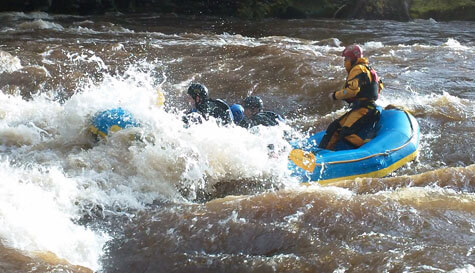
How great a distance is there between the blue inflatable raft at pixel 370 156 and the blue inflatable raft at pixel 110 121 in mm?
2068

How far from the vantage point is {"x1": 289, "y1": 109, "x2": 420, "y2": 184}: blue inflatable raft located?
6.13 meters

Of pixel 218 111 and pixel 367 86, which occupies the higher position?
pixel 367 86

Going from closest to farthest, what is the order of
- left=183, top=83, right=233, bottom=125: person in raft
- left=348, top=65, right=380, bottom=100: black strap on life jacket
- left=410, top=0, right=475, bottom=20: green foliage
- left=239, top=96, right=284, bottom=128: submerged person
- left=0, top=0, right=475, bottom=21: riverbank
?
left=348, top=65, right=380, bottom=100: black strap on life jacket
left=183, top=83, right=233, bottom=125: person in raft
left=239, top=96, right=284, bottom=128: submerged person
left=0, top=0, right=475, bottom=21: riverbank
left=410, top=0, right=475, bottom=20: green foliage

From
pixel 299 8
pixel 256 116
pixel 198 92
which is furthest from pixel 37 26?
pixel 256 116

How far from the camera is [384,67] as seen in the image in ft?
37.2

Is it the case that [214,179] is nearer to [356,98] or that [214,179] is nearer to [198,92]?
[198,92]

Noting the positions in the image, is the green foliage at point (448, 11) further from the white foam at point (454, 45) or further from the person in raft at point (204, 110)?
the person in raft at point (204, 110)

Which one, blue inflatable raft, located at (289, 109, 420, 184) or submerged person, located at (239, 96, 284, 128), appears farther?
submerged person, located at (239, 96, 284, 128)

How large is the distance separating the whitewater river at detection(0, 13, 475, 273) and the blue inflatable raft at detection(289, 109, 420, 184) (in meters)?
0.20

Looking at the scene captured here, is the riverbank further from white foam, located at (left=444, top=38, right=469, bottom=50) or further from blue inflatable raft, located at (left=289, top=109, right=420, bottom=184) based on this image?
blue inflatable raft, located at (left=289, top=109, right=420, bottom=184)

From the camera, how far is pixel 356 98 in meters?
6.88

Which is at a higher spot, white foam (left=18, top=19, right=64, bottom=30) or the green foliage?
white foam (left=18, top=19, right=64, bottom=30)

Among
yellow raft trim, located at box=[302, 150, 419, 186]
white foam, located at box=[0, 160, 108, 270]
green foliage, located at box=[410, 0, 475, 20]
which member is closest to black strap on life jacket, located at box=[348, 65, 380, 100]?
yellow raft trim, located at box=[302, 150, 419, 186]

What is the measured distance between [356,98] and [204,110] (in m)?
1.90
